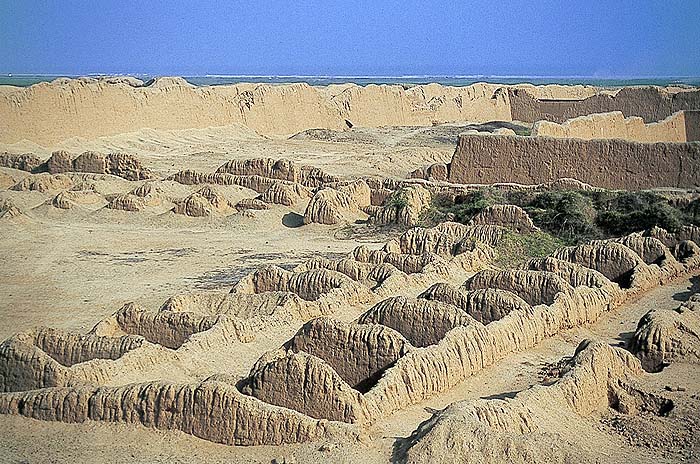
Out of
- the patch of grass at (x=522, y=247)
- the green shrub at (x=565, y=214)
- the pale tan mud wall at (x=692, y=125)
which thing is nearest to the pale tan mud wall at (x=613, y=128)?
the pale tan mud wall at (x=692, y=125)

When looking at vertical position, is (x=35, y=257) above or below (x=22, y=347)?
below

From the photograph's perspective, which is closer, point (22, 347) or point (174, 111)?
point (22, 347)

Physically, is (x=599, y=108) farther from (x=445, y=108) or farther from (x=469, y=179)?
(x=469, y=179)

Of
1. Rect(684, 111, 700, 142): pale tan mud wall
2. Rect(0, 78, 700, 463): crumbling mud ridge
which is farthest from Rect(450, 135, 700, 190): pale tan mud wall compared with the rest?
Rect(684, 111, 700, 142): pale tan mud wall

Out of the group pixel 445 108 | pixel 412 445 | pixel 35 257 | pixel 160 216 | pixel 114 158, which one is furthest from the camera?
pixel 445 108

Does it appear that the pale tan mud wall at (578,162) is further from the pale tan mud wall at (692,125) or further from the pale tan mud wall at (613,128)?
the pale tan mud wall at (692,125)

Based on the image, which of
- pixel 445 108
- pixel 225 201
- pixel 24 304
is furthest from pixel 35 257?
pixel 445 108

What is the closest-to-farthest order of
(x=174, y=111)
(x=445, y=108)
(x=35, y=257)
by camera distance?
(x=35, y=257) < (x=174, y=111) < (x=445, y=108)

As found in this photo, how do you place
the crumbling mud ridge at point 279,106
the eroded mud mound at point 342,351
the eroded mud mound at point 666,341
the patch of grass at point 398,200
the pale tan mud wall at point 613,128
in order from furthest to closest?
1. the crumbling mud ridge at point 279,106
2. the pale tan mud wall at point 613,128
3. the patch of grass at point 398,200
4. the eroded mud mound at point 666,341
5. the eroded mud mound at point 342,351
